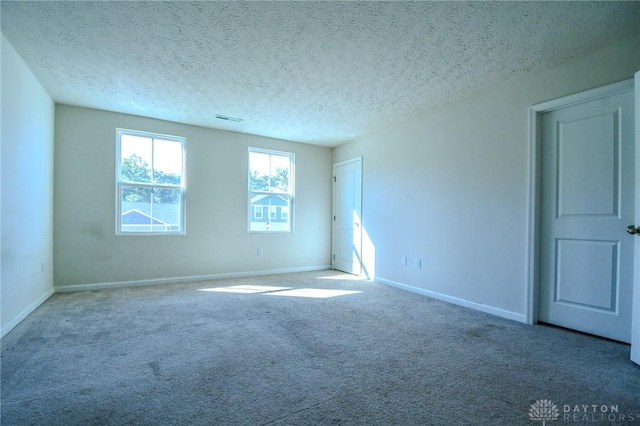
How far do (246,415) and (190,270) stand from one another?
3.75 metres

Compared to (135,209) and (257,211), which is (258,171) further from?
(135,209)

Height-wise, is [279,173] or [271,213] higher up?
[279,173]

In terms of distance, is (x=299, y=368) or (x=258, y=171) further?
(x=258, y=171)

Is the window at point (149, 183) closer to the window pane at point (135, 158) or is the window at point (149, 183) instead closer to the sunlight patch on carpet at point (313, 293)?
the window pane at point (135, 158)

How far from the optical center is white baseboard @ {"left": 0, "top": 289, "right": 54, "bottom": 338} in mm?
2516

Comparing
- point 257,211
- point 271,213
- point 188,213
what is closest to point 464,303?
point 271,213

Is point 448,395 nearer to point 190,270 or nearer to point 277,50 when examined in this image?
point 277,50

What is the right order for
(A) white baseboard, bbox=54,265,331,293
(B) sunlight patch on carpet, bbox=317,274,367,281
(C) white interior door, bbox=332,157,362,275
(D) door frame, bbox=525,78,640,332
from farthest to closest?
1. (C) white interior door, bbox=332,157,362,275
2. (B) sunlight patch on carpet, bbox=317,274,367,281
3. (A) white baseboard, bbox=54,265,331,293
4. (D) door frame, bbox=525,78,640,332

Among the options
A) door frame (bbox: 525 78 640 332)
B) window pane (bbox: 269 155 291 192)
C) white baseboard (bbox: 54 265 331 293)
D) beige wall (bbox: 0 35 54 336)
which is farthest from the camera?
window pane (bbox: 269 155 291 192)

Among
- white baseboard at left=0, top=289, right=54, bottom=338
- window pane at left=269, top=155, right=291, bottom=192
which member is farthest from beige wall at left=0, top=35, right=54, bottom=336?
window pane at left=269, top=155, right=291, bottom=192

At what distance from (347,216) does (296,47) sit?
3563 millimetres

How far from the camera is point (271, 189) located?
558 cm

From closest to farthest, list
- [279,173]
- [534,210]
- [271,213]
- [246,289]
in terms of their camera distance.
A: [534,210]
[246,289]
[271,213]
[279,173]

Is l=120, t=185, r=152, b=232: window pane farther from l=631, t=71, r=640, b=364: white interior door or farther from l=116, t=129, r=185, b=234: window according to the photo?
l=631, t=71, r=640, b=364: white interior door
